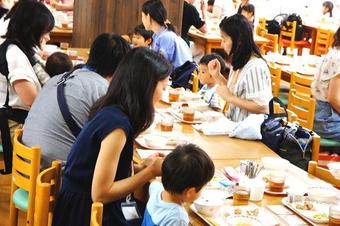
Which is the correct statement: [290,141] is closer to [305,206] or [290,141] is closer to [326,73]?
[305,206]

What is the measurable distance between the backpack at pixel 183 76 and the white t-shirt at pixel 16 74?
1621 mm

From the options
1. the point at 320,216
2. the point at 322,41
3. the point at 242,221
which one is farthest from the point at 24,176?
the point at 322,41

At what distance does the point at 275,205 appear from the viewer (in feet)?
8.72

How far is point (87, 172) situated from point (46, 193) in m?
0.20

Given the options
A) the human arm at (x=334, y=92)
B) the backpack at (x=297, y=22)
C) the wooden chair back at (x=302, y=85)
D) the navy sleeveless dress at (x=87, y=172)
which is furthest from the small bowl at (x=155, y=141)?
the backpack at (x=297, y=22)

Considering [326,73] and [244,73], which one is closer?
[244,73]

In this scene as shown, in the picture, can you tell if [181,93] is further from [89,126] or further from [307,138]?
[89,126]

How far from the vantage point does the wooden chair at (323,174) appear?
2.97 metres

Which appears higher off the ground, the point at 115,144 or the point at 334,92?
the point at 115,144

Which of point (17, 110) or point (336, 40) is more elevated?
point (336, 40)

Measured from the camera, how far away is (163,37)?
5.75 m

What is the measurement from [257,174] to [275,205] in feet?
0.98

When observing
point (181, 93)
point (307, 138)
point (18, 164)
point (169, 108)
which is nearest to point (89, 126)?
point (18, 164)

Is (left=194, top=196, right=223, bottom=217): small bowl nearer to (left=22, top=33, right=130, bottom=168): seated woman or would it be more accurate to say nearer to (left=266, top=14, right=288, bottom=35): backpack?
(left=22, top=33, right=130, bottom=168): seated woman
